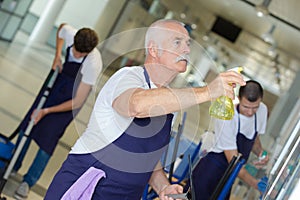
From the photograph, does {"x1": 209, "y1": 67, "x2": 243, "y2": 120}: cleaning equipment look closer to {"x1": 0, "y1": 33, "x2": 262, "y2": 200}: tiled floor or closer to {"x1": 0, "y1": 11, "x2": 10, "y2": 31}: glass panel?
{"x1": 0, "y1": 33, "x2": 262, "y2": 200}: tiled floor

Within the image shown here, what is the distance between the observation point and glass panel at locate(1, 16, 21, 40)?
10.4m

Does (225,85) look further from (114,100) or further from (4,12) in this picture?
(4,12)

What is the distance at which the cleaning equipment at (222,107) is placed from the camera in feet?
4.89

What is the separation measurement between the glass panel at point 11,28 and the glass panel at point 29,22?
22 cm

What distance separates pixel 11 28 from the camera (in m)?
10.6

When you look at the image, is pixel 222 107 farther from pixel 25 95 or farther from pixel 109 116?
pixel 25 95

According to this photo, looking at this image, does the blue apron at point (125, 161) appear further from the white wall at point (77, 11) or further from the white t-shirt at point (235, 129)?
the white wall at point (77, 11)

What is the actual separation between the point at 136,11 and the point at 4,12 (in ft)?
15.7

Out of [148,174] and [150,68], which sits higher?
[150,68]

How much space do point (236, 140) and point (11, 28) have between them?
846 cm

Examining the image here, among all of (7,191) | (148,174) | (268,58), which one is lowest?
(7,191)

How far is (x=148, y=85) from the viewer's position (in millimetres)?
1496

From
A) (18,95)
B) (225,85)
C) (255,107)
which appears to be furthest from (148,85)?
(18,95)

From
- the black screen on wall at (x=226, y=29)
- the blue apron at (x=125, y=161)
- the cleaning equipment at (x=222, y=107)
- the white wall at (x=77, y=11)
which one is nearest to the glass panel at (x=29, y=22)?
the white wall at (x=77, y=11)
